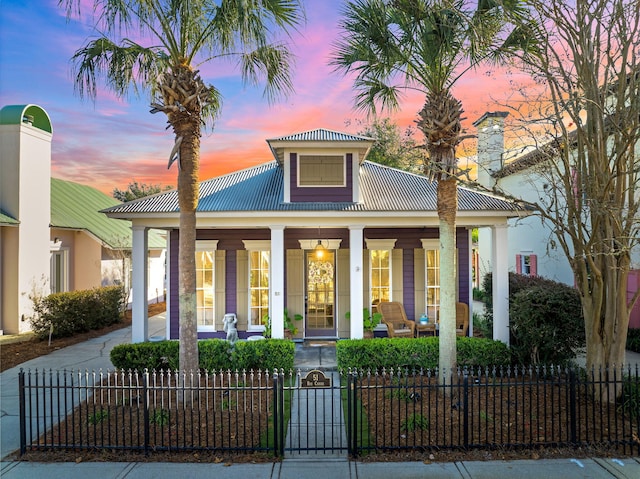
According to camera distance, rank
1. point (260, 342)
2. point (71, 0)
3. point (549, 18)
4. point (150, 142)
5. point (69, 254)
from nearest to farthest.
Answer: point (71, 0)
point (549, 18)
point (260, 342)
point (150, 142)
point (69, 254)

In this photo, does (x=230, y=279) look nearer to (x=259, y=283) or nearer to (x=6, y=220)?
(x=259, y=283)

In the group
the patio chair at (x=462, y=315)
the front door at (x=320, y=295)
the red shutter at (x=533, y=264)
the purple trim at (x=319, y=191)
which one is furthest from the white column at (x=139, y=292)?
the red shutter at (x=533, y=264)

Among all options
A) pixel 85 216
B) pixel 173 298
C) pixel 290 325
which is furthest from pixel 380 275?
pixel 85 216

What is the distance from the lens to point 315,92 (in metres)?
12.9

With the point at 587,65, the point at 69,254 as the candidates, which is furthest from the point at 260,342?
the point at 69,254

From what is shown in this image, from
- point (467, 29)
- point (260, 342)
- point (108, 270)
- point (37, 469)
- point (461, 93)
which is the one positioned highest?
point (467, 29)

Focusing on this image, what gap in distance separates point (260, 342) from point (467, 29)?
7570mm

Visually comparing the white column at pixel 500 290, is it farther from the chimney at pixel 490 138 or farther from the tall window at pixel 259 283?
the tall window at pixel 259 283

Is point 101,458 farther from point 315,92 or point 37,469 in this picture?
point 315,92

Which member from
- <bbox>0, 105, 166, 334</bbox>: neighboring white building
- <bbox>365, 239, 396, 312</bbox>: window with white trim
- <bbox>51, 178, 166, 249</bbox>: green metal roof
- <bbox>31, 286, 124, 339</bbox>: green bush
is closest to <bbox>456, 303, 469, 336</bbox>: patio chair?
<bbox>365, 239, 396, 312</bbox>: window with white trim

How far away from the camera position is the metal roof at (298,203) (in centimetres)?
1048

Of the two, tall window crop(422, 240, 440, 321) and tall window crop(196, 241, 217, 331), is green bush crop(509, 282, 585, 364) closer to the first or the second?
tall window crop(422, 240, 440, 321)

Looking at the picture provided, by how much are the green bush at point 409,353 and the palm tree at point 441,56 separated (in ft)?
4.35

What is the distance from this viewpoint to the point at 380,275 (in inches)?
515
